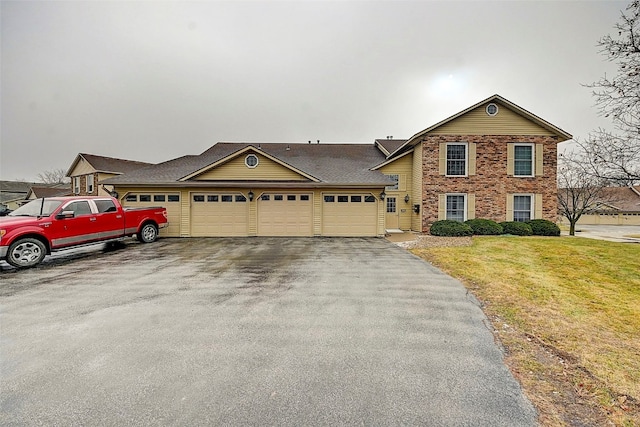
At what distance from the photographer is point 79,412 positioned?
2318 millimetres

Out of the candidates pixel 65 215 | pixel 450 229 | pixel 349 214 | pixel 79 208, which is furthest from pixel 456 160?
pixel 65 215

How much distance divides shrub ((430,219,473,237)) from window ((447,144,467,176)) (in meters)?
3.00

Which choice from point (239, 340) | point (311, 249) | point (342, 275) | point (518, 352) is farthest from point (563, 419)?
point (311, 249)

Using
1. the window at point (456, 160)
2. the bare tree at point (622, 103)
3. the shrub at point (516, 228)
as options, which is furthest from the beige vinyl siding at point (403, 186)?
the bare tree at point (622, 103)

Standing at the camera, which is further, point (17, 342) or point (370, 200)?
point (370, 200)

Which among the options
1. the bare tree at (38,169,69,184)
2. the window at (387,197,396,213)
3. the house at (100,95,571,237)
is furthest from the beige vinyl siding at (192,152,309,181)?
the bare tree at (38,169,69,184)

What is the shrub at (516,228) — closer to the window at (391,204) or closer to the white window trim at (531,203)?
the white window trim at (531,203)

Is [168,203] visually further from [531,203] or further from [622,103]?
Answer: [531,203]

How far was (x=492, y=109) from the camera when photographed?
16062mm

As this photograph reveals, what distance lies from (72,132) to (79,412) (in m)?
34.2

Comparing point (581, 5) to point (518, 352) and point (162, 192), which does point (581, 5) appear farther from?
point (162, 192)

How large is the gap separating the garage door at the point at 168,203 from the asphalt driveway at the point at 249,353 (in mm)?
7478

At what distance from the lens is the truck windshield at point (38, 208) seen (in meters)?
8.41

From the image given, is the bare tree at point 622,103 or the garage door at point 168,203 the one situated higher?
the bare tree at point 622,103
